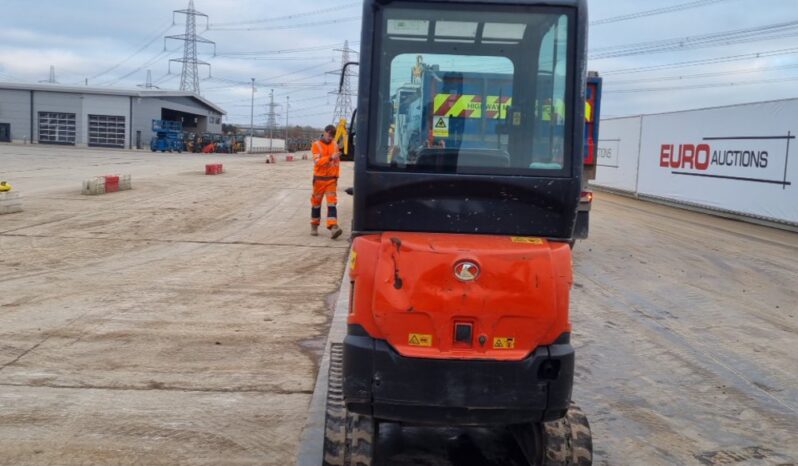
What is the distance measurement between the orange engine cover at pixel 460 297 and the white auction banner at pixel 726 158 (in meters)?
15.3

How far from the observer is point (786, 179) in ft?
56.0

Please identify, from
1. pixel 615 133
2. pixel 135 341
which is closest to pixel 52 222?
pixel 135 341

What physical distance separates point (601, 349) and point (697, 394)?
128 centimetres

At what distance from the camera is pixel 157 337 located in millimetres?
7215

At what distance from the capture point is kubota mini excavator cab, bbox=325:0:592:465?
3.76 m

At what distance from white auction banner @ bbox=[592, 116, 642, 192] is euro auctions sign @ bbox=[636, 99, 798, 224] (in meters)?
1.39

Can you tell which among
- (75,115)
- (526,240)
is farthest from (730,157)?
(75,115)

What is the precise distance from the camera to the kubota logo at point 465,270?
372 centimetres

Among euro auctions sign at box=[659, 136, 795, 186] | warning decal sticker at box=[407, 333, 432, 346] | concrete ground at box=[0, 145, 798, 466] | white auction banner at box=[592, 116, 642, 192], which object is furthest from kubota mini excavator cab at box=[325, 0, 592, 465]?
white auction banner at box=[592, 116, 642, 192]

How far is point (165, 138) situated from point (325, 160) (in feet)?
191

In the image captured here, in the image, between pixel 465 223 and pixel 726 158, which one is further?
pixel 726 158

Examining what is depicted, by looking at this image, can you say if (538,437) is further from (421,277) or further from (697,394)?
(697,394)

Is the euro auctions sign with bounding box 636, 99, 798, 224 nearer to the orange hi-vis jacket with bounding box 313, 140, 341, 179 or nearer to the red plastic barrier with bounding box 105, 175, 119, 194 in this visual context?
the orange hi-vis jacket with bounding box 313, 140, 341, 179

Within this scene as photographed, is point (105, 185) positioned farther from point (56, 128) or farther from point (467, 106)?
point (56, 128)
